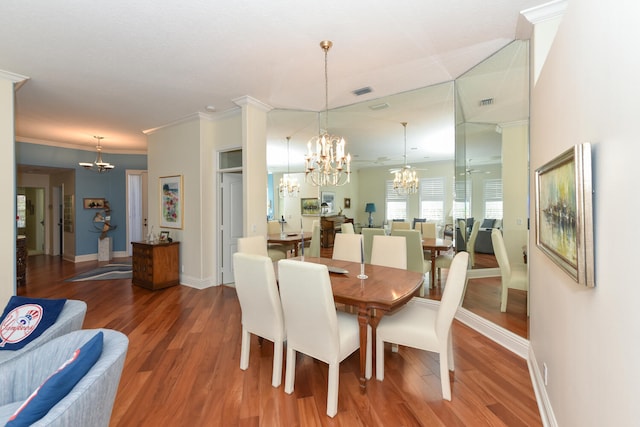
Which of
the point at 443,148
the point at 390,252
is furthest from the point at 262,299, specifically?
the point at 443,148

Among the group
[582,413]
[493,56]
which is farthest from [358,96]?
[582,413]

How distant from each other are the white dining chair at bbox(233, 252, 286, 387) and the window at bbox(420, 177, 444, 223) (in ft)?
8.95

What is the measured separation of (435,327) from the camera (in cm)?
213

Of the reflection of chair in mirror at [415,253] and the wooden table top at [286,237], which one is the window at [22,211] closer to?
the wooden table top at [286,237]

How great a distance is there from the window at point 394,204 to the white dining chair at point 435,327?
2336mm

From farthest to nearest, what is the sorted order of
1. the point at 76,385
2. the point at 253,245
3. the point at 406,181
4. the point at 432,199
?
the point at 406,181
the point at 432,199
the point at 253,245
the point at 76,385

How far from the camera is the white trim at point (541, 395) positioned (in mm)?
1763

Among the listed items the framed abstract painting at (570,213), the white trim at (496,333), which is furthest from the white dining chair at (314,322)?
the white trim at (496,333)

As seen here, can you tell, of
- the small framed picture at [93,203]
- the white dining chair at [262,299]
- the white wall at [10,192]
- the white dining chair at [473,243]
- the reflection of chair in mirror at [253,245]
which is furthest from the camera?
the small framed picture at [93,203]

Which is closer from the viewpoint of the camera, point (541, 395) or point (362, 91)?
point (541, 395)

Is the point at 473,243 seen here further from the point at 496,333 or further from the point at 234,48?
the point at 234,48

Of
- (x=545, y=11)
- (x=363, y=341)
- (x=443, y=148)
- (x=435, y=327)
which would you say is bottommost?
(x=363, y=341)

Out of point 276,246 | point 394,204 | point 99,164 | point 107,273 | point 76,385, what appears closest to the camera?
point 76,385

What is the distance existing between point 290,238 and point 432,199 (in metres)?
2.23
